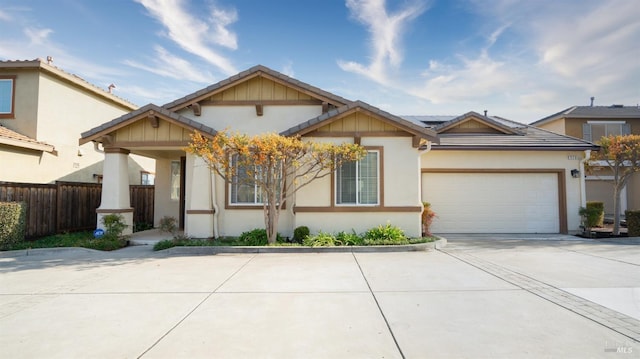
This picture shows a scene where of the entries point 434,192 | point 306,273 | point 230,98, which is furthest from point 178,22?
point 434,192

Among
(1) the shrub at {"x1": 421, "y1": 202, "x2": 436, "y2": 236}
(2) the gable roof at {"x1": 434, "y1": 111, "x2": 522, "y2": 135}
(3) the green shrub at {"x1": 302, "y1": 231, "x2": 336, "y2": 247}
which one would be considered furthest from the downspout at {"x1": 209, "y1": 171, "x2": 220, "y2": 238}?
(2) the gable roof at {"x1": 434, "y1": 111, "x2": 522, "y2": 135}

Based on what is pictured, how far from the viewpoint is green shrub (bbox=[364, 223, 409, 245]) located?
31.6ft

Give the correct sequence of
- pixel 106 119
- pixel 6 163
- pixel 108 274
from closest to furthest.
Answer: pixel 108 274 → pixel 6 163 → pixel 106 119

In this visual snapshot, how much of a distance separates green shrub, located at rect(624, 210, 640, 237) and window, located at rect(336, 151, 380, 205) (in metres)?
8.87

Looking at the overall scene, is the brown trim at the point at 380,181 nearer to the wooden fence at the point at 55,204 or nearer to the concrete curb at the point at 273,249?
the concrete curb at the point at 273,249

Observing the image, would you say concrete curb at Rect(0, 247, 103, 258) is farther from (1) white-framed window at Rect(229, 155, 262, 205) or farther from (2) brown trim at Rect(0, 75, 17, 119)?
(2) brown trim at Rect(0, 75, 17, 119)

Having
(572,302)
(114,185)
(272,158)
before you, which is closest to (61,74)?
(114,185)

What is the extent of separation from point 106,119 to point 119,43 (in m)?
4.98

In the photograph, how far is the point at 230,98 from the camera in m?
11.7

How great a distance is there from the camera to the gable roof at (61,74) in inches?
496

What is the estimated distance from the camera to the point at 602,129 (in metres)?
19.9

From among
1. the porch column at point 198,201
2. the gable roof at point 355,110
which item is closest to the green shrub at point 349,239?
the gable roof at point 355,110

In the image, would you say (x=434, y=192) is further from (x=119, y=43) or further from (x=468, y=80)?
(x=119, y=43)

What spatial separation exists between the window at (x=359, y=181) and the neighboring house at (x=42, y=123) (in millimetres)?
8088
